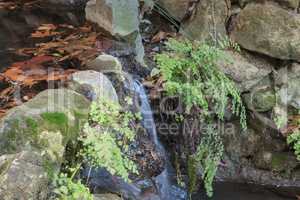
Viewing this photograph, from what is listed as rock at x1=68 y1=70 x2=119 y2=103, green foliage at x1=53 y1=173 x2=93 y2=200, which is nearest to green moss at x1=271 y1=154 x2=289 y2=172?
rock at x1=68 y1=70 x2=119 y2=103

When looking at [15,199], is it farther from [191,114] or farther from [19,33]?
[19,33]

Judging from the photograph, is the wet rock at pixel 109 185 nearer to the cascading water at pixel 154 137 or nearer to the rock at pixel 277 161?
the cascading water at pixel 154 137

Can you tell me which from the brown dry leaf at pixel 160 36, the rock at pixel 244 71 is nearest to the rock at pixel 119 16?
the brown dry leaf at pixel 160 36

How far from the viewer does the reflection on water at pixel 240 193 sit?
5543mm

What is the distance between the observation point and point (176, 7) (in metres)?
6.48

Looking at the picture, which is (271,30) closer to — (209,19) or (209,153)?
(209,19)

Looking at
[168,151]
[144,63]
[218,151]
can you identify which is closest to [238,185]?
[218,151]

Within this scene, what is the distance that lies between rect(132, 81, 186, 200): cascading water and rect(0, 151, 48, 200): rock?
2.15m

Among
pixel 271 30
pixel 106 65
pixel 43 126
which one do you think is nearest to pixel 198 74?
pixel 106 65

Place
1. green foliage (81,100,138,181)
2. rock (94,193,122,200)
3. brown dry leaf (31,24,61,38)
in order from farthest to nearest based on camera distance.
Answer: brown dry leaf (31,24,61,38) → rock (94,193,122,200) → green foliage (81,100,138,181)

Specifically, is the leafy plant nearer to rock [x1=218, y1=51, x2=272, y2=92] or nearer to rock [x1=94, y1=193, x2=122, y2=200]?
rock [x1=218, y1=51, x2=272, y2=92]

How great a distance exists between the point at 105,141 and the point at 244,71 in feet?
10.2

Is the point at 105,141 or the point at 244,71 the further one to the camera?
the point at 244,71

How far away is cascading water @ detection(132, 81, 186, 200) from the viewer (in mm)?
5164
